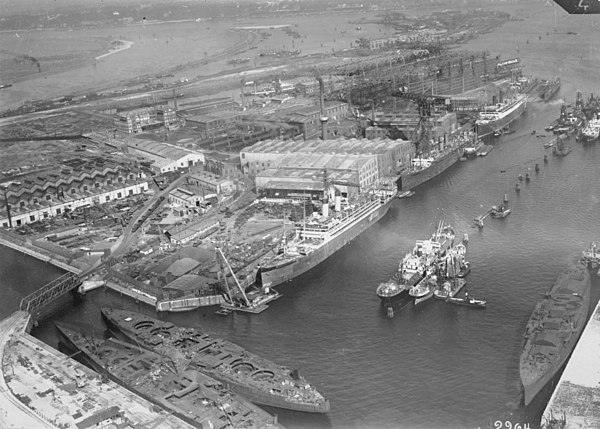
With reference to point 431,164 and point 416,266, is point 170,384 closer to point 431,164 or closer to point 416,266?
point 416,266

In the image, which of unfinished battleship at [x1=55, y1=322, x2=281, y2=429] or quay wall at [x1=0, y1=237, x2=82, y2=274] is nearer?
unfinished battleship at [x1=55, y1=322, x2=281, y2=429]

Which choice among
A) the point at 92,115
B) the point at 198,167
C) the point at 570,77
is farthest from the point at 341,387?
the point at 570,77

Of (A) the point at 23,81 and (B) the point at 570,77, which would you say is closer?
(A) the point at 23,81

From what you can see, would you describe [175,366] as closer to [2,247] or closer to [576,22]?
[2,247]

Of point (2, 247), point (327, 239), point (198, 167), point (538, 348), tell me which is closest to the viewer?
point (538, 348)

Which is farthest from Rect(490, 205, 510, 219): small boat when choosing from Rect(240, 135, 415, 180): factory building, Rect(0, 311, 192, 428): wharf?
Rect(0, 311, 192, 428): wharf

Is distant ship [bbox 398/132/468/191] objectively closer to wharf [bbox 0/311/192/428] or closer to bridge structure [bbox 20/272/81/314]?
bridge structure [bbox 20/272/81/314]
